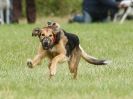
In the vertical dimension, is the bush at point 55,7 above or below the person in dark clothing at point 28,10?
below

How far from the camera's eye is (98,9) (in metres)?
23.1

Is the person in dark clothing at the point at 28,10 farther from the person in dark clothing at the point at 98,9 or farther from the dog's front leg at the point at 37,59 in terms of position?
the dog's front leg at the point at 37,59

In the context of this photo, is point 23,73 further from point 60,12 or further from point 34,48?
point 60,12

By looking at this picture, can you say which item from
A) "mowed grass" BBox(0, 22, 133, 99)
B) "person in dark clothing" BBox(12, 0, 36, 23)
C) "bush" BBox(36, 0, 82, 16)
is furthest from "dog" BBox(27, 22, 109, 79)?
"bush" BBox(36, 0, 82, 16)

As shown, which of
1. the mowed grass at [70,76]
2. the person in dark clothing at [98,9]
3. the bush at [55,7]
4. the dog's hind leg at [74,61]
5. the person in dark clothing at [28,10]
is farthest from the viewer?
the bush at [55,7]

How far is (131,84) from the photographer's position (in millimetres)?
9125

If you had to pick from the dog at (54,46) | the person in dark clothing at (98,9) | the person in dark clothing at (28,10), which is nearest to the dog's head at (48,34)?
the dog at (54,46)

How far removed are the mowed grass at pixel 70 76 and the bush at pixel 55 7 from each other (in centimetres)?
1313

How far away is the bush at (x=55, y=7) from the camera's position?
101 feet

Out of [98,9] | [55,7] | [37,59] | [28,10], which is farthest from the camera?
[55,7]

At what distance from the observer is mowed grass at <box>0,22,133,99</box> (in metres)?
8.35

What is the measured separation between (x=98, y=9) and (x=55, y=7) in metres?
8.04

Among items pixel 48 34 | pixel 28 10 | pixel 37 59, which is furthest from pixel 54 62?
pixel 28 10

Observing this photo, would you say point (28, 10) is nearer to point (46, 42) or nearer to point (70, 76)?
point (70, 76)
